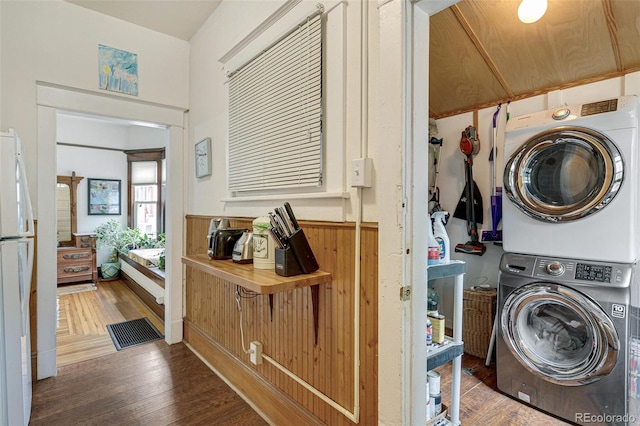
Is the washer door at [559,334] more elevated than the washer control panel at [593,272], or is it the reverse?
the washer control panel at [593,272]

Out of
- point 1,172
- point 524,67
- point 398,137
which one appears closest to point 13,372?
point 1,172

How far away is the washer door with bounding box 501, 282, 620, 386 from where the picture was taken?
1692 mm

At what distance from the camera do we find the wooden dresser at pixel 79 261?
479cm

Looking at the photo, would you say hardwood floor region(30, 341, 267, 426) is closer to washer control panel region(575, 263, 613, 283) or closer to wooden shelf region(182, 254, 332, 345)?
wooden shelf region(182, 254, 332, 345)

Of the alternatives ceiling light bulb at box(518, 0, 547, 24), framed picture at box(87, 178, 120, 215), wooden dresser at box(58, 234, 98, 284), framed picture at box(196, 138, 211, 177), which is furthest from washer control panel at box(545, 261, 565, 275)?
framed picture at box(87, 178, 120, 215)

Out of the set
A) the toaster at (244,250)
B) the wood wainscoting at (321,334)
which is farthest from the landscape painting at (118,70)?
the toaster at (244,250)

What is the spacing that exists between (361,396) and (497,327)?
4.12 feet

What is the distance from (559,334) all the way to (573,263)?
1.48 ft

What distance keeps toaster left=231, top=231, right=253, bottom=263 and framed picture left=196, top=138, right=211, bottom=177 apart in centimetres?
99

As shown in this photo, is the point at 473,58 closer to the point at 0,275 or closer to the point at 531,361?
the point at 531,361

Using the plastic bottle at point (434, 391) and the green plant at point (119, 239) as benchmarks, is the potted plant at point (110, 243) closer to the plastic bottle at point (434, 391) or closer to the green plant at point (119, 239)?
the green plant at point (119, 239)

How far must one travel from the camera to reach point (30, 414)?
1.88m

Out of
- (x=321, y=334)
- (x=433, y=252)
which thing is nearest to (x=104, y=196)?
(x=321, y=334)

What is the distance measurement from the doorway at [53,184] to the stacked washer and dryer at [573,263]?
8.87ft
